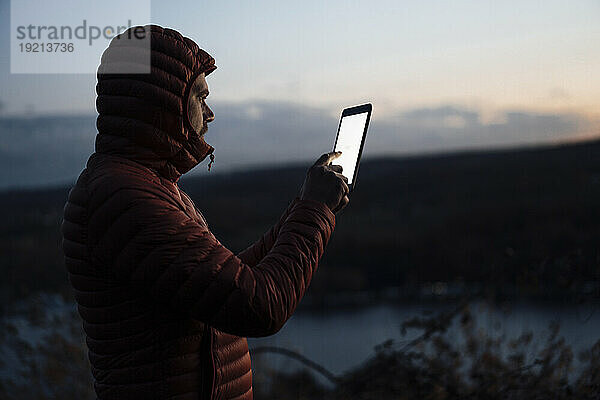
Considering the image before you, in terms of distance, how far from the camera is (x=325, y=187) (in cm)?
161

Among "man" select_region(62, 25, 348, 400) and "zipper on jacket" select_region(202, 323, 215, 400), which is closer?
"man" select_region(62, 25, 348, 400)

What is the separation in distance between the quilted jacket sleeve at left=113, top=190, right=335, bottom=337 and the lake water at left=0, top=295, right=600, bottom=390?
2.44 meters

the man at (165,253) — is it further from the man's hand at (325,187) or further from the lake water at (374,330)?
the lake water at (374,330)

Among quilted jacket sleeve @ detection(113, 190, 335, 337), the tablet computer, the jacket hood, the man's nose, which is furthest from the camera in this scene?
the tablet computer

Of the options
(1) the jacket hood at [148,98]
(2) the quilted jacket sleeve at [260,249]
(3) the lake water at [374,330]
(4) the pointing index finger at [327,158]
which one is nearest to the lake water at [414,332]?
(3) the lake water at [374,330]

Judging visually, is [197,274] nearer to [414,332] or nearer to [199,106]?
[199,106]

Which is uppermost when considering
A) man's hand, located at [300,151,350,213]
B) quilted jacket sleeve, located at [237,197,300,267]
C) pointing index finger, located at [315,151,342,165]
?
A: pointing index finger, located at [315,151,342,165]

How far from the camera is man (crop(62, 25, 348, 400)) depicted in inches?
54.9

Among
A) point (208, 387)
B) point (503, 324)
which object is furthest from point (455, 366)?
point (208, 387)

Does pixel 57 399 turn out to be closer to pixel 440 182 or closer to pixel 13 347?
pixel 13 347

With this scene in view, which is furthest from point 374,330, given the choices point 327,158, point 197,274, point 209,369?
point 197,274

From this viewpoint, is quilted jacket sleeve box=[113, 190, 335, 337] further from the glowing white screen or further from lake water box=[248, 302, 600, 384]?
lake water box=[248, 302, 600, 384]

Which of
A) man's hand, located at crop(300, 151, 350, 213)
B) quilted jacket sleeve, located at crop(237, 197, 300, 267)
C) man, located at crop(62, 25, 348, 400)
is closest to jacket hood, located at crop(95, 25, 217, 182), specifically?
man, located at crop(62, 25, 348, 400)

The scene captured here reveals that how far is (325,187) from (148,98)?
497mm
